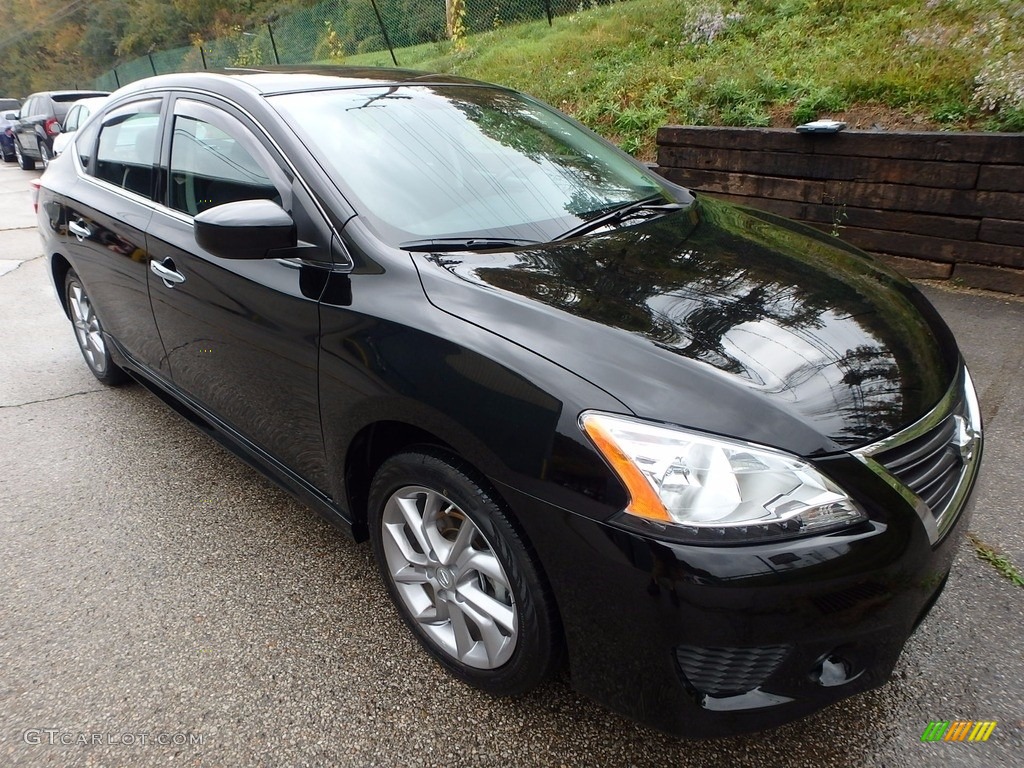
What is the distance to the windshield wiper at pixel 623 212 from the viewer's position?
2330 mm

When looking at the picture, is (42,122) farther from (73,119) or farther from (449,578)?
(449,578)

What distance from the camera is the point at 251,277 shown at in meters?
2.33

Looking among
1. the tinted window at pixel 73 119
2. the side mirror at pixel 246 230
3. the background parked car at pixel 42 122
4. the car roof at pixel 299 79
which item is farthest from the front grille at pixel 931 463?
the background parked car at pixel 42 122

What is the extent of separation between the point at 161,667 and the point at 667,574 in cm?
161

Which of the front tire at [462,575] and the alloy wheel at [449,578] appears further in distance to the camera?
the alloy wheel at [449,578]

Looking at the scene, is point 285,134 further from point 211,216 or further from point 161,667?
point 161,667

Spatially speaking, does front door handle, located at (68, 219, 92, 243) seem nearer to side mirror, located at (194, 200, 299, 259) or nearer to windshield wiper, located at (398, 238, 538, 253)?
side mirror, located at (194, 200, 299, 259)

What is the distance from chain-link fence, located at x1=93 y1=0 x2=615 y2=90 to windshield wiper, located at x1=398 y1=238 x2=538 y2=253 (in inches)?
435

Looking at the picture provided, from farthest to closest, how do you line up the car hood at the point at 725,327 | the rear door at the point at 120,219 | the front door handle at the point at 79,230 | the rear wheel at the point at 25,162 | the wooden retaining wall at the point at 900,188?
1. the rear wheel at the point at 25,162
2. the wooden retaining wall at the point at 900,188
3. the front door handle at the point at 79,230
4. the rear door at the point at 120,219
5. the car hood at the point at 725,327

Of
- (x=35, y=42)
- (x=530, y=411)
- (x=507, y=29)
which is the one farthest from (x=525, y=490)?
(x=35, y=42)

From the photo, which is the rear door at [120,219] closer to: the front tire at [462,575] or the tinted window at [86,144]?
the tinted window at [86,144]

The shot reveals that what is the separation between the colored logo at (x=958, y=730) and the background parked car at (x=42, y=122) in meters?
16.4

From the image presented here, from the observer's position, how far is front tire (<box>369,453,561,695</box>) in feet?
5.64

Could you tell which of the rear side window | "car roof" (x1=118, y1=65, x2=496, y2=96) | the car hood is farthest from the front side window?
the car hood
